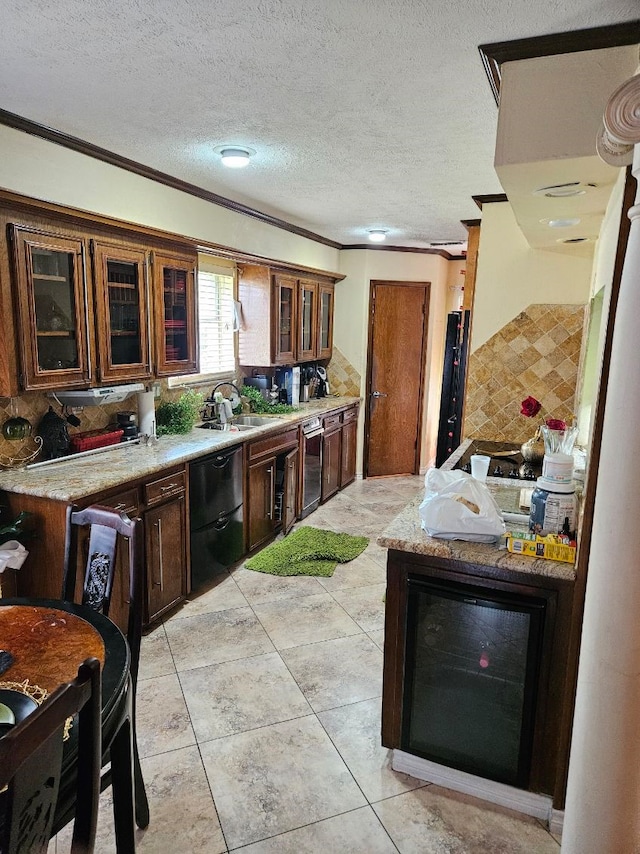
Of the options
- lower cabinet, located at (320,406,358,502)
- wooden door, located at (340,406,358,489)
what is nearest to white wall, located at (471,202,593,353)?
lower cabinet, located at (320,406,358,502)

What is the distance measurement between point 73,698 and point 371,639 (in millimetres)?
2352

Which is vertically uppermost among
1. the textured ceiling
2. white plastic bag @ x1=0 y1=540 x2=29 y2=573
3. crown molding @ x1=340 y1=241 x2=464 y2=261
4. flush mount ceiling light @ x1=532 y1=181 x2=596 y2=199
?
crown molding @ x1=340 y1=241 x2=464 y2=261

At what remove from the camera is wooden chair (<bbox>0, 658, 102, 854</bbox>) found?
0.84 meters

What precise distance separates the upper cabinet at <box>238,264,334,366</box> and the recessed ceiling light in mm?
2494

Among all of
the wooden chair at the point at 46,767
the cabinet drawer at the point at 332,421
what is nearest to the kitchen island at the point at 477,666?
the wooden chair at the point at 46,767

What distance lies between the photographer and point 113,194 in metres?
2.91

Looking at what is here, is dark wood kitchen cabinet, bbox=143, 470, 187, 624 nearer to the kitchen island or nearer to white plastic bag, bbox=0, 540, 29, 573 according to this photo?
white plastic bag, bbox=0, 540, 29, 573

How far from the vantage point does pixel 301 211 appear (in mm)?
4254

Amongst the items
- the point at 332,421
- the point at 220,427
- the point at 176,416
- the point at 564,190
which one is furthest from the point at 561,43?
the point at 332,421

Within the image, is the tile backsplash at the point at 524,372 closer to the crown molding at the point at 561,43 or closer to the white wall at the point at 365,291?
the crown molding at the point at 561,43

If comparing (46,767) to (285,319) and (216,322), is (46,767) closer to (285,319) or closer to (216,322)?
(216,322)

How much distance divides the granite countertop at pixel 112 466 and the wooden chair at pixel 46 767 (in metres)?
1.55

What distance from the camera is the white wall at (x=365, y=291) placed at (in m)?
5.87

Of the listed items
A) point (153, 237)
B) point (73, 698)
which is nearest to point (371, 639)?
point (73, 698)
